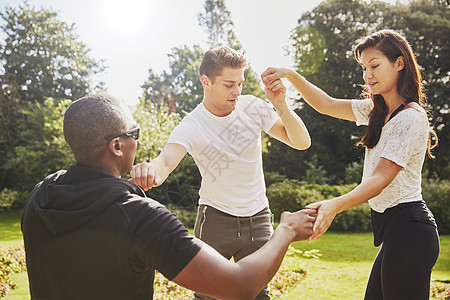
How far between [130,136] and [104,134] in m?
0.13

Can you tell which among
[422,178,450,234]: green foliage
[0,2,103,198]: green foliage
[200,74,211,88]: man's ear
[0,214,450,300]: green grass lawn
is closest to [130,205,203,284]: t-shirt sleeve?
[200,74,211,88]: man's ear

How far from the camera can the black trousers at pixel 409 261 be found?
240 cm

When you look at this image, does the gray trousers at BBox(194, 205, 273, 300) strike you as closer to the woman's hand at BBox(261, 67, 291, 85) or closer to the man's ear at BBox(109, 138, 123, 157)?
the woman's hand at BBox(261, 67, 291, 85)

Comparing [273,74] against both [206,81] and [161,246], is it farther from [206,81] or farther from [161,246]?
[161,246]

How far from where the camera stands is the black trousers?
240cm

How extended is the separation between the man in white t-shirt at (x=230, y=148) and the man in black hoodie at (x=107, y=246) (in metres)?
1.40

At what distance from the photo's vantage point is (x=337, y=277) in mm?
7340

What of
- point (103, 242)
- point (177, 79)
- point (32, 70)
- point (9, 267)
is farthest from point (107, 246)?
point (177, 79)

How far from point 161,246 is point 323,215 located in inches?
45.6

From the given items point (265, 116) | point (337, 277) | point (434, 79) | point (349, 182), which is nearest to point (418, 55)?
point (434, 79)

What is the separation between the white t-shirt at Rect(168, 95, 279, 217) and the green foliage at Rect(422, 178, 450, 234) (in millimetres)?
9831

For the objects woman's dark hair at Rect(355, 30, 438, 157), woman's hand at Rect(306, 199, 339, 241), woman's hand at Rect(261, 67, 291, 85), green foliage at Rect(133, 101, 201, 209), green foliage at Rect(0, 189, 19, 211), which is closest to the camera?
woman's hand at Rect(306, 199, 339, 241)

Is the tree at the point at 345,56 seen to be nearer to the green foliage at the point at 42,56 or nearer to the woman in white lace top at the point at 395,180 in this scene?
the green foliage at the point at 42,56

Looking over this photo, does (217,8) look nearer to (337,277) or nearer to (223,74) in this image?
(337,277)
